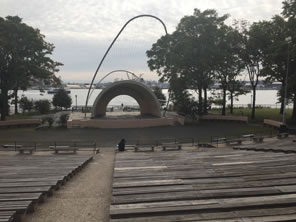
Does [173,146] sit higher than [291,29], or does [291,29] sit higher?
[291,29]

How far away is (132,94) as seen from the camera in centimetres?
4575

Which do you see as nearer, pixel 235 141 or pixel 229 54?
pixel 235 141

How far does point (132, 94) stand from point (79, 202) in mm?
37718

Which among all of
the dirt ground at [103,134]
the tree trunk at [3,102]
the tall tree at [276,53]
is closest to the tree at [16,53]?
the tree trunk at [3,102]

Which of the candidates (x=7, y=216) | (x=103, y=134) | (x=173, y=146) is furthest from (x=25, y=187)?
(x=103, y=134)

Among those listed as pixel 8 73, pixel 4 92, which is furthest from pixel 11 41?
pixel 4 92

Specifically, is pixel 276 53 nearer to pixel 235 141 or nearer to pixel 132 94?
pixel 235 141

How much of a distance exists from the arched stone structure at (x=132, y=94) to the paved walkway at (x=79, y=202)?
26.0 metres

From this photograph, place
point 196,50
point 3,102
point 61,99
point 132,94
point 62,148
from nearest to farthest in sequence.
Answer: point 62,148 → point 3,102 → point 196,50 → point 132,94 → point 61,99

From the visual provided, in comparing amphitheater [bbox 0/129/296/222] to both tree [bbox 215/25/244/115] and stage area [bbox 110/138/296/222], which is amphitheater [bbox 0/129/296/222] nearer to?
stage area [bbox 110/138/296/222]

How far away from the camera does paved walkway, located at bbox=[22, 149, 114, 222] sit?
732cm

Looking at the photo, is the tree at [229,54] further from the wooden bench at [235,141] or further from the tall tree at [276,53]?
the wooden bench at [235,141]

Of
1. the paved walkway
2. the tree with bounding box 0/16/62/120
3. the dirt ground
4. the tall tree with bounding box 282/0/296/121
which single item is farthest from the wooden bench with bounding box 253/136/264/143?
the tree with bounding box 0/16/62/120

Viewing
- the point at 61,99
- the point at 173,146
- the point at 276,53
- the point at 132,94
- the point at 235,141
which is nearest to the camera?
the point at 173,146
